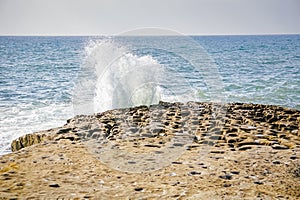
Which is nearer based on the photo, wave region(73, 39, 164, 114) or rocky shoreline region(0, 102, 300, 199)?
rocky shoreline region(0, 102, 300, 199)

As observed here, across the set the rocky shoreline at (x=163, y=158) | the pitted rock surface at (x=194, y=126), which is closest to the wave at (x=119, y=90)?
the pitted rock surface at (x=194, y=126)

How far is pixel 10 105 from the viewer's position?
14391mm

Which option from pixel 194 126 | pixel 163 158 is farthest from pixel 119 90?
pixel 163 158

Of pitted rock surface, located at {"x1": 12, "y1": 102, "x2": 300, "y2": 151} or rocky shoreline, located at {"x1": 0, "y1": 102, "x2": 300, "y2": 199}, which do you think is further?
pitted rock surface, located at {"x1": 12, "y1": 102, "x2": 300, "y2": 151}

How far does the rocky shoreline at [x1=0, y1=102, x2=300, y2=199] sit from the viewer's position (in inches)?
137

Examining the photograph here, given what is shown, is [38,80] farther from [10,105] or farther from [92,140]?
[92,140]

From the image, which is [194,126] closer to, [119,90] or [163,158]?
[163,158]

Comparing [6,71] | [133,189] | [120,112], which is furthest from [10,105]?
[6,71]

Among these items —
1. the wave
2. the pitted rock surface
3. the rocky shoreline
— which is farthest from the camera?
the wave

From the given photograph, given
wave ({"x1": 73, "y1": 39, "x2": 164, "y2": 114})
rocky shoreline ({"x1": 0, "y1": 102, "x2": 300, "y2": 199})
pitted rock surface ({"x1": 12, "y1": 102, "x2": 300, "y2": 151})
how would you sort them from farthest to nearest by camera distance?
wave ({"x1": 73, "y1": 39, "x2": 164, "y2": 114})
pitted rock surface ({"x1": 12, "y1": 102, "x2": 300, "y2": 151})
rocky shoreline ({"x1": 0, "y1": 102, "x2": 300, "y2": 199})

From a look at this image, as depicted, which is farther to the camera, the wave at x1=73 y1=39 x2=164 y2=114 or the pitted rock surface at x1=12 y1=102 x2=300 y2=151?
the wave at x1=73 y1=39 x2=164 y2=114

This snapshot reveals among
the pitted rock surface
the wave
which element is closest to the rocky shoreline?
the pitted rock surface

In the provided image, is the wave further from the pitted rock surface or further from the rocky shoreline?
the rocky shoreline

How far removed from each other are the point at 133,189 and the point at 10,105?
40.1ft
